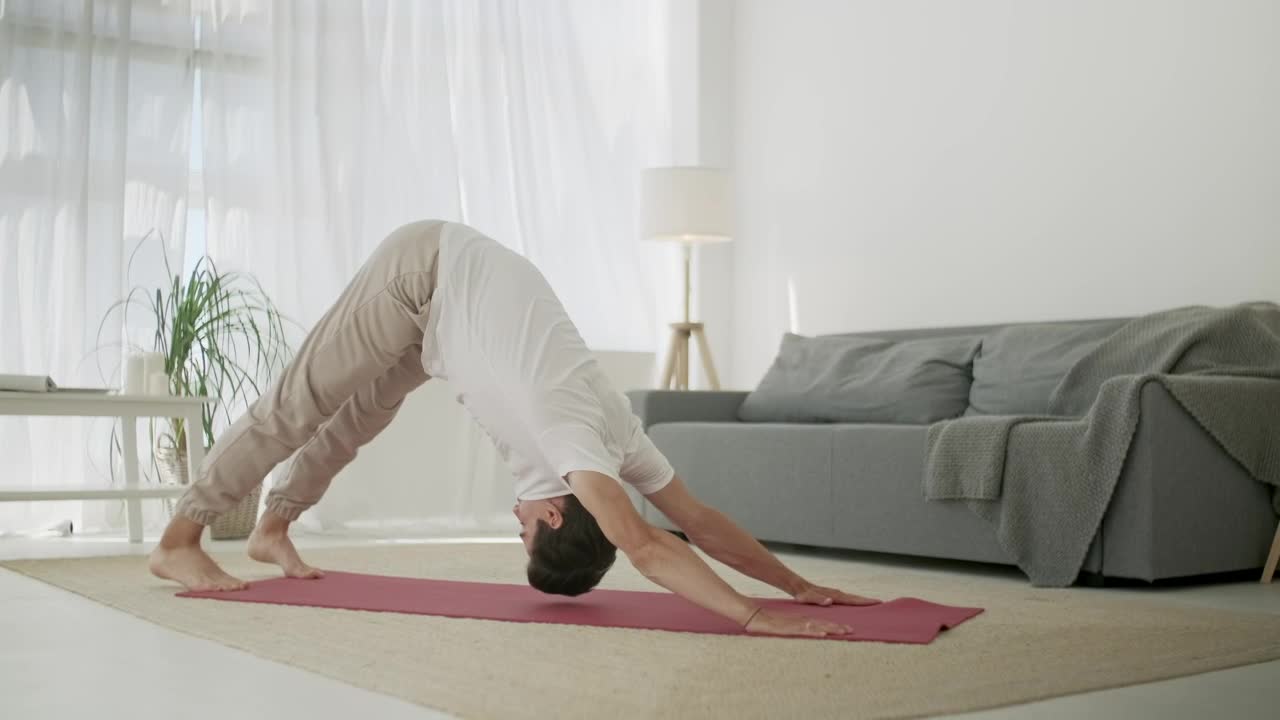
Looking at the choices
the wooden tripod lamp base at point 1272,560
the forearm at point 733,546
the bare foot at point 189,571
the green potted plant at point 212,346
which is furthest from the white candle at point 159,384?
the wooden tripod lamp base at point 1272,560

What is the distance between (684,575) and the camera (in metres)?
2.19

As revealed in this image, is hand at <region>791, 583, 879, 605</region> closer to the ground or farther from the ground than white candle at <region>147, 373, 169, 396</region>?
closer to the ground

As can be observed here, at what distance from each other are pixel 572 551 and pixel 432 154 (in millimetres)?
3885

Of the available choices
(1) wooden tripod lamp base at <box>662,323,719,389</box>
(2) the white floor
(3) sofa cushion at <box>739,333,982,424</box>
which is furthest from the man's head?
(1) wooden tripod lamp base at <box>662,323,719,389</box>

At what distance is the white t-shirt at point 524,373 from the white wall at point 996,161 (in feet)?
8.29

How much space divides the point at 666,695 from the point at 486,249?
1.25 metres

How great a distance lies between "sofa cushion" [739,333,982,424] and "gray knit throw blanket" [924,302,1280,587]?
0.62m

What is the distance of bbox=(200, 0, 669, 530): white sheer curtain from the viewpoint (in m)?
5.59

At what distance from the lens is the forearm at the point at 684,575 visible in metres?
2.18

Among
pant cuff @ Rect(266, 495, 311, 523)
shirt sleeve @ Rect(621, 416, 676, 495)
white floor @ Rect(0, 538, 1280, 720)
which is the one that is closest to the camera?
white floor @ Rect(0, 538, 1280, 720)

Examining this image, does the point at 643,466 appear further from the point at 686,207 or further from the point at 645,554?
the point at 686,207

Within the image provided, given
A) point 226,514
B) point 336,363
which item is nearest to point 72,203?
point 226,514

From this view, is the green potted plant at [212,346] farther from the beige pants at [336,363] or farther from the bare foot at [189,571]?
the beige pants at [336,363]

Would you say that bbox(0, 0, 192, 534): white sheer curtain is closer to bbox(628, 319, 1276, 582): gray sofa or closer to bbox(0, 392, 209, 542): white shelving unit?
bbox(0, 392, 209, 542): white shelving unit
